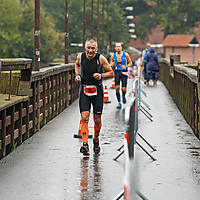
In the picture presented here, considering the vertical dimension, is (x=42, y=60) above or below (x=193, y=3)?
below

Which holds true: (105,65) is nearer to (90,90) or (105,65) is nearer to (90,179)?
(90,90)

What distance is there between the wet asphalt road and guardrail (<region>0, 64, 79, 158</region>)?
0.21 m

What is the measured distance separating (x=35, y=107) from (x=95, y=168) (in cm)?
420

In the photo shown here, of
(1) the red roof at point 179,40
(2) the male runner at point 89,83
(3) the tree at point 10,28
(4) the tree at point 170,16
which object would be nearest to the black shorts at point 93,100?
(2) the male runner at point 89,83

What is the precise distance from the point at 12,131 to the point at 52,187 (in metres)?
2.91

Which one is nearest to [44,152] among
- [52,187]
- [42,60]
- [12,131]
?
[12,131]

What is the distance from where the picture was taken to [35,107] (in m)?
13.9

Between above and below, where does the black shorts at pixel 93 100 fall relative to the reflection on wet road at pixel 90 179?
above

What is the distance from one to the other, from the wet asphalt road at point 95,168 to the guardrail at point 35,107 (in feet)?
0.67

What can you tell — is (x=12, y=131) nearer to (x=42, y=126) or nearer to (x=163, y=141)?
(x=163, y=141)

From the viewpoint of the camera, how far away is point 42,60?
360 ft

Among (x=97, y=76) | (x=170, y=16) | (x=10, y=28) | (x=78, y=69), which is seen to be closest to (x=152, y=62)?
(x=78, y=69)

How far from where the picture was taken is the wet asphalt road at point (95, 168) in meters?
8.20

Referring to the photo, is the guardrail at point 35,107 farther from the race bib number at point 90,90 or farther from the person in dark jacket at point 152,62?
the person in dark jacket at point 152,62
